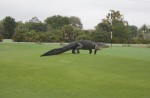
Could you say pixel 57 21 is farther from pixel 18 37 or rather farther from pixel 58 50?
pixel 58 50

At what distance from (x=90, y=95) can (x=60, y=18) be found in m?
66.9

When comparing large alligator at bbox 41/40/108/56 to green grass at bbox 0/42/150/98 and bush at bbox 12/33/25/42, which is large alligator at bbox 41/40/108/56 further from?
bush at bbox 12/33/25/42

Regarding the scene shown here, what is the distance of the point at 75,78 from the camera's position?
10328 mm

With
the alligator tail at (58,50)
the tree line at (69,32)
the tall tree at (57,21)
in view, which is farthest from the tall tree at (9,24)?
the alligator tail at (58,50)

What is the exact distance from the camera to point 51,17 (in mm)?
79188

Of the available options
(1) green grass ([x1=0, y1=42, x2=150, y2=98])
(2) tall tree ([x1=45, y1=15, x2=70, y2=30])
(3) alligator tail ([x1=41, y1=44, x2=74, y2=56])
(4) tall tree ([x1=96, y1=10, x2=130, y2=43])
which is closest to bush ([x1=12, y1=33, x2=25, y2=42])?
(4) tall tree ([x1=96, y1=10, x2=130, y2=43])

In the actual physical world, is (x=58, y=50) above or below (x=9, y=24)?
below

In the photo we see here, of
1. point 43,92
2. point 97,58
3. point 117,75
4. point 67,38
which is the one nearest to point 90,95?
point 43,92

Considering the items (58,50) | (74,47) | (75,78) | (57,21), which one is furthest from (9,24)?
(75,78)

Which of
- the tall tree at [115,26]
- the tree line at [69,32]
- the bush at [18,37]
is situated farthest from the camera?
the tall tree at [115,26]

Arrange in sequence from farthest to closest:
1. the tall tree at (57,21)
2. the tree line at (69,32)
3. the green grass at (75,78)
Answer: the tall tree at (57,21) → the tree line at (69,32) → the green grass at (75,78)

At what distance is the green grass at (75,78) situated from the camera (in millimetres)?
8461

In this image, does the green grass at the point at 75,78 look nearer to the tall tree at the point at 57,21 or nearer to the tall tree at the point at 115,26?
the tall tree at the point at 115,26

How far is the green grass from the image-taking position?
8461 mm
